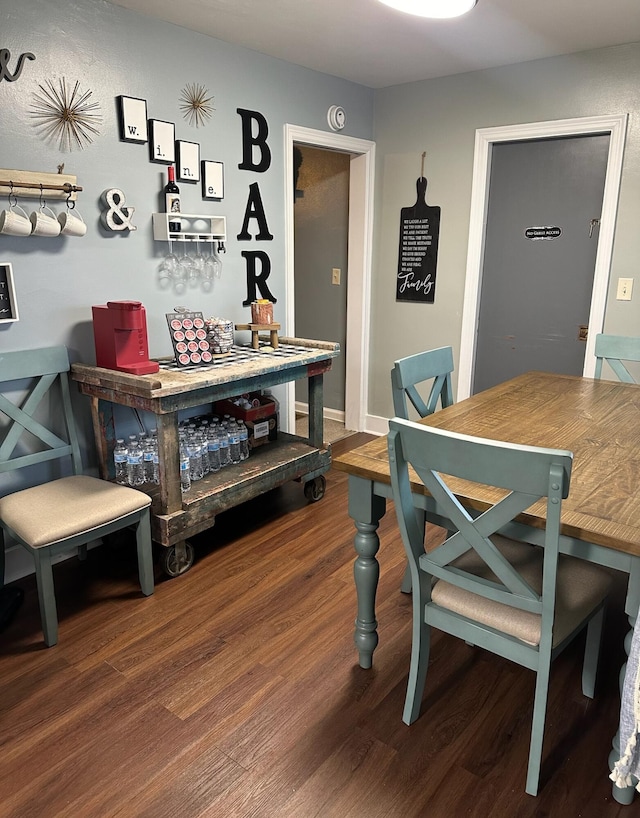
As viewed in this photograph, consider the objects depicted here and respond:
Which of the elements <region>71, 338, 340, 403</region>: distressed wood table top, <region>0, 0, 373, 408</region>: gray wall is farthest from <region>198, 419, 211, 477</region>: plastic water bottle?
<region>0, 0, 373, 408</region>: gray wall

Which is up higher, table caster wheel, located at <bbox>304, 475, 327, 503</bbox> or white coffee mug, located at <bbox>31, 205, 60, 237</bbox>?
white coffee mug, located at <bbox>31, 205, 60, 237</bbox>

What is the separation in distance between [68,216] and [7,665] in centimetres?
171

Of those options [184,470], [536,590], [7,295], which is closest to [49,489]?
[184,470]

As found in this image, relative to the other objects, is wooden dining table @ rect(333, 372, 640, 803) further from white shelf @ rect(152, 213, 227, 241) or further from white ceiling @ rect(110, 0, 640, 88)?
white ceiling @ rect(110, 0, 640, 88)

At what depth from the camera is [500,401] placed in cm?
236

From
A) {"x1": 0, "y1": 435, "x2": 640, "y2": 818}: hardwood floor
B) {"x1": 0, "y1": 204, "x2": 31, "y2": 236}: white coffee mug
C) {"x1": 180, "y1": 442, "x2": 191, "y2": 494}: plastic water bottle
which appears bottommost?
{"x1": 0, "y1": 435, "x2": 640, "y2": 818}: hardwood floor

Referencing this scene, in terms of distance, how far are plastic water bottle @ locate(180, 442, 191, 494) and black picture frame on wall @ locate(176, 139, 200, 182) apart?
1333mm

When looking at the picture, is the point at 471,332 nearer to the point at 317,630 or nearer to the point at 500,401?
the point at 500,401

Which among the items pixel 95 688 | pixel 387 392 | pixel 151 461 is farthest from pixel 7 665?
pixel 387 392

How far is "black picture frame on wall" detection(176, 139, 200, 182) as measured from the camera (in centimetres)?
286

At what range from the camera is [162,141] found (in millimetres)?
2766

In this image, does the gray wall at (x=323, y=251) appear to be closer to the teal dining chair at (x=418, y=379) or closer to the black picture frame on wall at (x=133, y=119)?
the black picture frame on wall at (x=133, y=119)

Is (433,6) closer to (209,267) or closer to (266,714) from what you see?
(209,267)

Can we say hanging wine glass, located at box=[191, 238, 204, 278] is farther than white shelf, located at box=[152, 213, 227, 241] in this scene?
Yes
